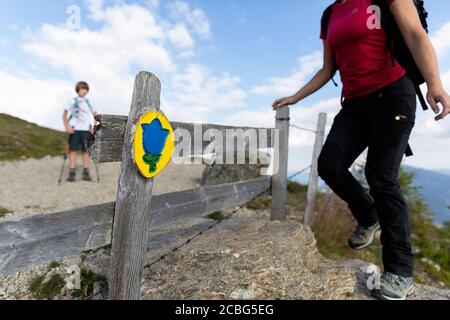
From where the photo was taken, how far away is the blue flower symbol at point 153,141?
2.20 metres

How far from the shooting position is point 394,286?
3.02 meters

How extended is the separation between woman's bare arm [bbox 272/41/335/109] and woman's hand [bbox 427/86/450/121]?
125cm

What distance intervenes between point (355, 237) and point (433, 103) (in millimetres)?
1567

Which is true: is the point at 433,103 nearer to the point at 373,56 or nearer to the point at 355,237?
the point at 373,56

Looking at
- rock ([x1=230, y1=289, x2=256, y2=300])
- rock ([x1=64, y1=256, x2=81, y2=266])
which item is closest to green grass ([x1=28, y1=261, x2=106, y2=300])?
rock ([x1=64, y1=256, x2=81, y2=266])

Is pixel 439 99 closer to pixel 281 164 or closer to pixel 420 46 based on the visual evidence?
pixel 420 46

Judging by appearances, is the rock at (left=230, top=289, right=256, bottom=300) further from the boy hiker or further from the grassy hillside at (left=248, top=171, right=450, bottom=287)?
the boy hiker

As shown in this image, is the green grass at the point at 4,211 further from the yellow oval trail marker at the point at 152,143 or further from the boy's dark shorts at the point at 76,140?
the yellow oval trail marker at the point at 152,143

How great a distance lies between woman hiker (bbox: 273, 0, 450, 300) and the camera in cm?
266

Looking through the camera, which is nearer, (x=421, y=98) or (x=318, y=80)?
(x=421, y=98)

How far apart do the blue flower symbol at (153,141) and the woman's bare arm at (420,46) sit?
192 centimetres

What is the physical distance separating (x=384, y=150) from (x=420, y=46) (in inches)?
32.6

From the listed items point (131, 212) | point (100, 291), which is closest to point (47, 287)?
point (100, 291)
